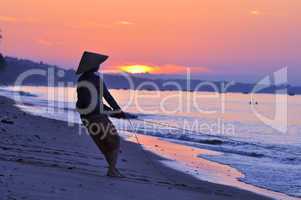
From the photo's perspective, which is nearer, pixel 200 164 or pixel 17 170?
pixel 17 170

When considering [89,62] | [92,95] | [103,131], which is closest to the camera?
[92,95]

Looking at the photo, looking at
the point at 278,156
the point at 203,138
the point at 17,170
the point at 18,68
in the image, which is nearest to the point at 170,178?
the point at 17,170

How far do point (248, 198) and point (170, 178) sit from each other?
1.86 m

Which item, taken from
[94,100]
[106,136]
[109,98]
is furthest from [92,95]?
[106,136]

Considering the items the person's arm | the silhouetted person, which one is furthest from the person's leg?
the person's arm

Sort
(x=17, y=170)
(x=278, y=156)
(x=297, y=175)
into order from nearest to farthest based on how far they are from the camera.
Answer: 1. (x=17, y=170)
2. (x=297, y=175)
3. (x=278, y=156)

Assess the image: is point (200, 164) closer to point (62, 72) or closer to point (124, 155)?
point (124, 155)

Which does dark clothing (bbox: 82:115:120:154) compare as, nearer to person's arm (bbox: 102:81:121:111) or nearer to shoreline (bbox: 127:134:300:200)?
person's arm (bbox: 102:81:121:111)

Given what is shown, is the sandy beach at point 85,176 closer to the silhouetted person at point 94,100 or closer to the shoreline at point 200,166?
the shoreline at point 200,166

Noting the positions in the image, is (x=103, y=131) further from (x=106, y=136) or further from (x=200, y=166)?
(x=200, y=166)

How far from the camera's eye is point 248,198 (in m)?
9.98

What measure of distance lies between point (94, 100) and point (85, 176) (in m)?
1.16

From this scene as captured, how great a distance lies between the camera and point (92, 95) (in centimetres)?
856

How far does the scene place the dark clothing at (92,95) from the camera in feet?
28.1
